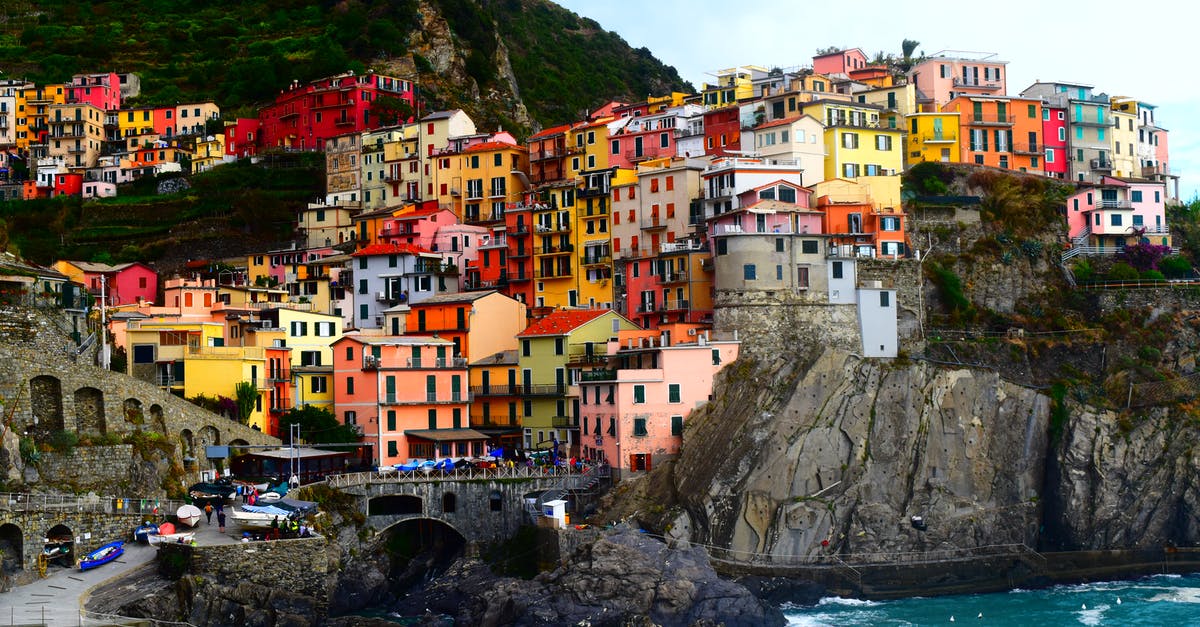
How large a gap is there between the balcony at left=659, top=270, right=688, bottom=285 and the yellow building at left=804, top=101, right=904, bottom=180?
12085 millimetres

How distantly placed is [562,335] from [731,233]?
1019 centimetres

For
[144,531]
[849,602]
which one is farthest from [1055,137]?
[144,531]

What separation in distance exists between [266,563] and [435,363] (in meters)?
21.4

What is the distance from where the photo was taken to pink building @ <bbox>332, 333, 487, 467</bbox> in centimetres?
7902

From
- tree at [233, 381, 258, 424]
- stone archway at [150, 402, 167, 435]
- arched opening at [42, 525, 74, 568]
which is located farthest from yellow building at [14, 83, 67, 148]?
arched opening at [42, 525, 74, 568]

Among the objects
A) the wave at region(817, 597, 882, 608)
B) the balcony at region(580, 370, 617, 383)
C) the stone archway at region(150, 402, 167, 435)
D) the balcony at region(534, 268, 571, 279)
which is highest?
the balcony at region(534, 268, 571, 279)

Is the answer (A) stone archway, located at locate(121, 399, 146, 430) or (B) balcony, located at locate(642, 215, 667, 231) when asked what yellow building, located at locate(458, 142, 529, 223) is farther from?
(A) stone archway, located at locate(121, 399, 146, 430)

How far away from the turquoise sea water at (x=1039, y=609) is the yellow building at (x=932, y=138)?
30549mm

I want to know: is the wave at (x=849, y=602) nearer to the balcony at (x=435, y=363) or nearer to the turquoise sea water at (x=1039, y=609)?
the turquoise sea water at (x=1039, y=609)

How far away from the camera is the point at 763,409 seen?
75.9 meters

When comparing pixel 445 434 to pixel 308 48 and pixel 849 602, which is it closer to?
pixel 849 602

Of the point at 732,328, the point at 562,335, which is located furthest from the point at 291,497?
the point at 732,328

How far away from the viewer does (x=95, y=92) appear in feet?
454

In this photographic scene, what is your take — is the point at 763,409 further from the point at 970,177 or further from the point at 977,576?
the point at 970,177
